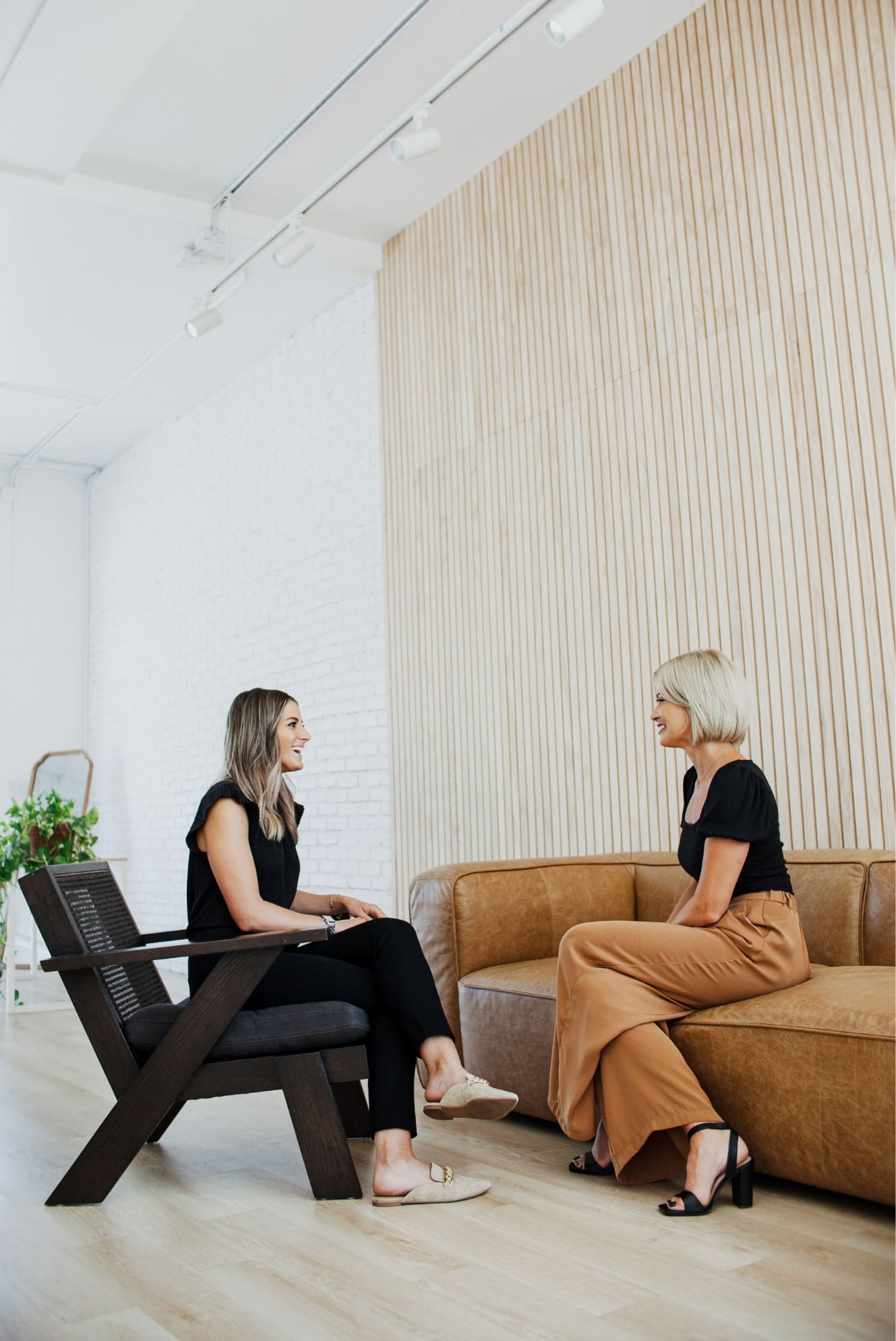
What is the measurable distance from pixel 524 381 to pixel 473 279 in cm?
65

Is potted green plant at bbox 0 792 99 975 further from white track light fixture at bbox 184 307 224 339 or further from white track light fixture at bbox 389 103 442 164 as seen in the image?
white track light fixture at bbox 389 103 442 164

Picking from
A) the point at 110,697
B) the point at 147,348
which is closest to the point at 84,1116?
the point at 147,348

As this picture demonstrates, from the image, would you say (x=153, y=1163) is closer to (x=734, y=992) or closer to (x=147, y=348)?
(x=734, y=992)

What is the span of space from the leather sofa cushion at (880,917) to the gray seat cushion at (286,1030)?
1.27 m

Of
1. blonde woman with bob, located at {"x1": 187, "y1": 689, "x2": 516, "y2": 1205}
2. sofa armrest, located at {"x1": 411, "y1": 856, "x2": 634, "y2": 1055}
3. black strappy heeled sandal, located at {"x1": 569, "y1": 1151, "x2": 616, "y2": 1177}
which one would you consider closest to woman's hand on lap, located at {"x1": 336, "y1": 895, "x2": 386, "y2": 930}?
blonde woman with bob, located at {"x1": 187, "y1": 689, "x2": 516, "y2": 1205}

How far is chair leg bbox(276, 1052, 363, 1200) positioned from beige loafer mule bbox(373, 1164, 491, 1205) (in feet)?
0.36

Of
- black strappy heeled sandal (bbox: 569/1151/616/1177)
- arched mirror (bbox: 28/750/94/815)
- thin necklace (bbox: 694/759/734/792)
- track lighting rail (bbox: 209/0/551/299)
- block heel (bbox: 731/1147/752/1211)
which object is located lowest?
black strappy heeled sandal (bbox: 569/1151/616/1177)

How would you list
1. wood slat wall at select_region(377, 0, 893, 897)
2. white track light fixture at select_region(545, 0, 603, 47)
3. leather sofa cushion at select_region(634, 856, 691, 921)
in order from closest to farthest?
white track light fixture at select_region(545, 0, 603, 47)
wood slat wall at select_region(377, 0, 893, 897)
leather sofa cushion at select_region(634, 856, 691, 921)

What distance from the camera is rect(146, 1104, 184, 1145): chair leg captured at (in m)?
2.91

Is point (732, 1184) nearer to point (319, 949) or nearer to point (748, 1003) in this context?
point (748, 1003)

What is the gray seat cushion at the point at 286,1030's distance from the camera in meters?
2.63

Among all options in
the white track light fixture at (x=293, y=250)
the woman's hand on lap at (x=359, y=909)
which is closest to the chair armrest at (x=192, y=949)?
the woman's hand on lap at (x=359, y=909)

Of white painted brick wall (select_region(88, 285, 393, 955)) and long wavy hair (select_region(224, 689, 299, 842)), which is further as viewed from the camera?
white painted brick wall (select_region(88, 285, 393, 955))

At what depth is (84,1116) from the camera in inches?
137
